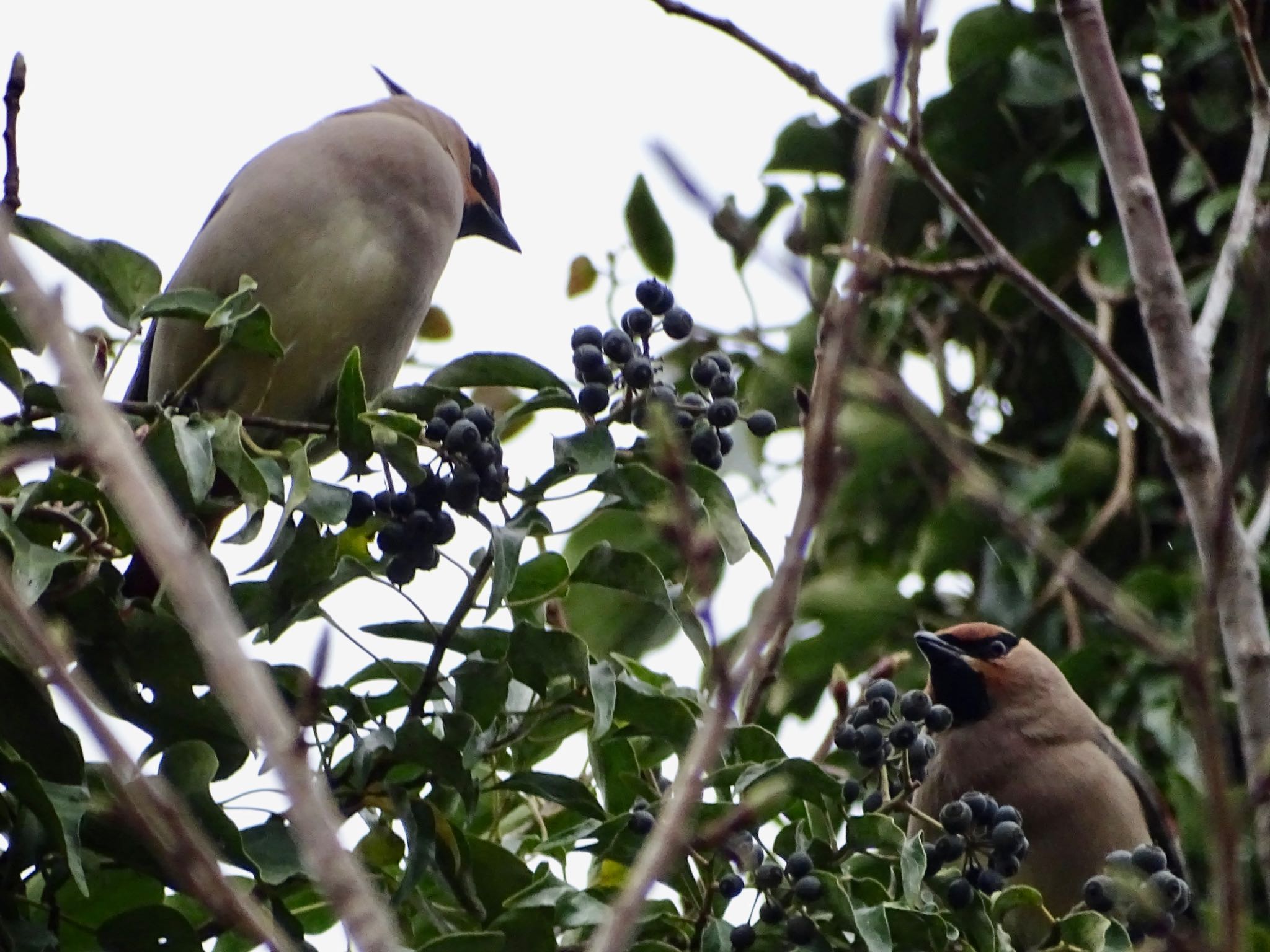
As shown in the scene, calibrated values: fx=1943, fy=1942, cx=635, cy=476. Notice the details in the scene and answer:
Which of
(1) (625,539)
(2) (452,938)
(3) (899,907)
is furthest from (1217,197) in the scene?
(2) (452,938)

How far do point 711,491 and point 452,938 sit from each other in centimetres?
51

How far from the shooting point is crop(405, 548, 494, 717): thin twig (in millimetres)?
1833

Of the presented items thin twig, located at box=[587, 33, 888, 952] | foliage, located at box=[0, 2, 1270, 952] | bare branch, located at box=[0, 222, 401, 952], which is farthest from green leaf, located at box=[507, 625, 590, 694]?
bare branch, located at box=[0, 222, 401, 952]

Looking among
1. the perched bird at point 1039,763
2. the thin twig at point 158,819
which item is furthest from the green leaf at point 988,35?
the thin twig at point 158,819

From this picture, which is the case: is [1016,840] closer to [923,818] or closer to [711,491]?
[923,818]

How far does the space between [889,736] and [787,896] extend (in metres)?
0.34

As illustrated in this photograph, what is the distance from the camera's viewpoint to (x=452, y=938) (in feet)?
5.51

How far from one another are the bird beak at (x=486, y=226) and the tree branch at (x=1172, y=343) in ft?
4.25

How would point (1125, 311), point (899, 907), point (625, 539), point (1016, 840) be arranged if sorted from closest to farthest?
1. point (899, 907)
2. point (1016, 840)
3. point (625, 539)
4. point (1125, 311)

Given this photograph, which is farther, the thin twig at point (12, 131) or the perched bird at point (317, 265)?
the perched bird at point (317, 265)

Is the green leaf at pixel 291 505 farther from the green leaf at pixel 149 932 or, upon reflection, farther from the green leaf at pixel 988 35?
the green leaf at pixel 988 35

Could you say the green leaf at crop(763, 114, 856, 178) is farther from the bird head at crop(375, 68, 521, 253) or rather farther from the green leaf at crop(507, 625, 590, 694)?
the green leaf at crop(507, 625, 590, 694)

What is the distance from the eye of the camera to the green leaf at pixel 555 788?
1.93 metres

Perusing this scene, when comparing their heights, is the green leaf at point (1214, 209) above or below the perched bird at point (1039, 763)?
above
